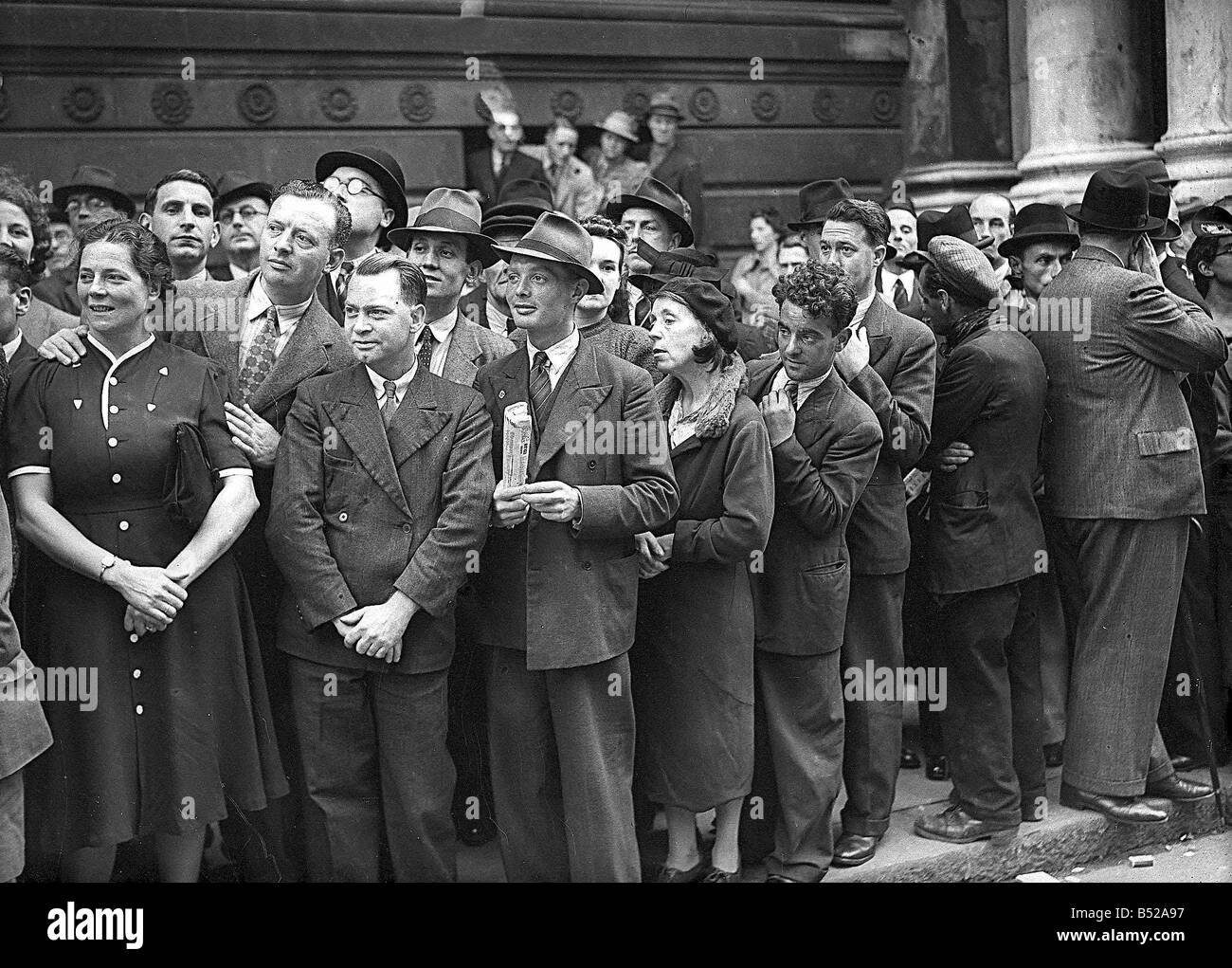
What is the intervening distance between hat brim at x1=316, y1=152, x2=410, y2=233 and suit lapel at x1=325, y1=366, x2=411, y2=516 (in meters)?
1.17

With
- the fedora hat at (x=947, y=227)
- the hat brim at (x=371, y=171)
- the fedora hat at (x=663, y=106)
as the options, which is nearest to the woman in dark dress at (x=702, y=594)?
the hat brim at (x=371, y=171)

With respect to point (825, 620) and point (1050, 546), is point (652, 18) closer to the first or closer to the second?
point (1050, 546)

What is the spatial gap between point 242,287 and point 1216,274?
3.97 metres

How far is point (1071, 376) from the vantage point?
5512mm

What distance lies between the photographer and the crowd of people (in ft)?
14.1

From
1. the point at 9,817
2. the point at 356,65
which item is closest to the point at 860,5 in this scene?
the point at 356,65

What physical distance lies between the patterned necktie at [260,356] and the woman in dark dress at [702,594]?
1.20 m

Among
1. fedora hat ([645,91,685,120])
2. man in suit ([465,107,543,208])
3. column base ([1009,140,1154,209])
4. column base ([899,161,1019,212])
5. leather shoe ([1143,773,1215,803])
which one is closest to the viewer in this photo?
leather shoe ([1143,773,1215,803])

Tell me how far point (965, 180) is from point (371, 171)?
636cm

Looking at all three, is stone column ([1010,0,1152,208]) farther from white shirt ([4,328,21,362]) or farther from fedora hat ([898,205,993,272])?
white shirt ([4,328,21,362])

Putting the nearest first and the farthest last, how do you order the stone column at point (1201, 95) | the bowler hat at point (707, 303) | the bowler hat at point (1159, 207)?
the bowler hat at point (707, 303), the bowler hat at point (1159, 207), the stone column at point (1201, 95)

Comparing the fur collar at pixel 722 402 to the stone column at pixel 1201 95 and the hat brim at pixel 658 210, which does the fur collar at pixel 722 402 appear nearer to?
the hat brim at pixel 658 210

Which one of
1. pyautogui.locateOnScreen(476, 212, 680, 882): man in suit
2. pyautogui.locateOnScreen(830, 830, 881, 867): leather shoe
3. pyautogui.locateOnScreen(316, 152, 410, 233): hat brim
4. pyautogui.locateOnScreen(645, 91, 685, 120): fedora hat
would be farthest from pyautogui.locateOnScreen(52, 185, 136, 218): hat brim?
pyautogui.locateOnScreen(830, 830, 881, 867): leather shoe

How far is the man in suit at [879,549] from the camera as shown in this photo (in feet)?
16.9
